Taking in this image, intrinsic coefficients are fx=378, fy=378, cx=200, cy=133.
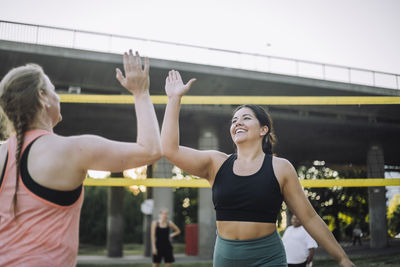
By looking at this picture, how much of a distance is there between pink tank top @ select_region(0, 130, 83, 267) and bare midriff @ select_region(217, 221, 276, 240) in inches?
46.8

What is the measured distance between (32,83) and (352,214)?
93.8 ft

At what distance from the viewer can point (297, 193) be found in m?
2.47

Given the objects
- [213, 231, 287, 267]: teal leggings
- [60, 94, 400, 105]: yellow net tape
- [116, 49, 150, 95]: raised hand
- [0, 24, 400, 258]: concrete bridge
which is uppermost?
[0, 24, 400, 258]: concrete bridge

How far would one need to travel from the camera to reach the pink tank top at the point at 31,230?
138cm

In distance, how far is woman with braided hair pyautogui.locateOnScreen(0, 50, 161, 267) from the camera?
1399mm

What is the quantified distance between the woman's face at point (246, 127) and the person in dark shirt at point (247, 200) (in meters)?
0.16

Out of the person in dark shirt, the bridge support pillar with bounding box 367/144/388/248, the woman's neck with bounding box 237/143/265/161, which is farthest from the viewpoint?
the bridge support pillar with bounding box 367/144/388/248

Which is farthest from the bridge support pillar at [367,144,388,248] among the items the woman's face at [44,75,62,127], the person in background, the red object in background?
the woman's face at [44,75,62,127]

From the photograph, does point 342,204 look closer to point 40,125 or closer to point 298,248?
point 298,248

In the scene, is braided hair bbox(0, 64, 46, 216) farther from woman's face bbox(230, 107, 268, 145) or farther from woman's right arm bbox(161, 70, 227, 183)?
woman's face bbox(230, 107, 268, 145)

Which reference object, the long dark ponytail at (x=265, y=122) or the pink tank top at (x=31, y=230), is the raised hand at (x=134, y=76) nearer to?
the pink tank top at (x=31, y=230)

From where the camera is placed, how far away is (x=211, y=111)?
13.3 metres

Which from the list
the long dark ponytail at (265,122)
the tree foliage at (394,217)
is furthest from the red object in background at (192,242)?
the long dark ponytail at (265,122)

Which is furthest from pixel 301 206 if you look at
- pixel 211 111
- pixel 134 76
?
pixel 211 111
